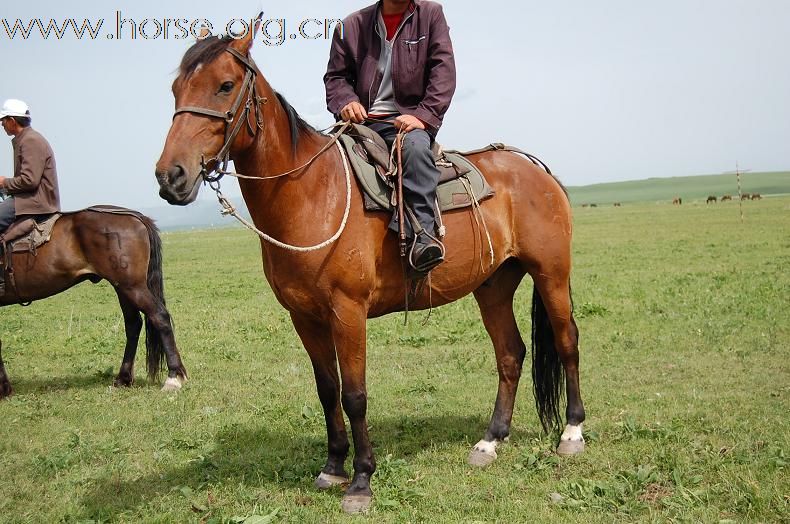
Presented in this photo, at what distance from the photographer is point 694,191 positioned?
138 metres

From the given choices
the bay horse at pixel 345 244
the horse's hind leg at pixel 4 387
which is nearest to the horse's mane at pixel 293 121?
the bay horse at pixel 345 244

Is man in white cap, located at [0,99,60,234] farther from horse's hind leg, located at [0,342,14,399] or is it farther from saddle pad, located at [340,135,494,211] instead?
saddle pad, located at [340,135,494,211]

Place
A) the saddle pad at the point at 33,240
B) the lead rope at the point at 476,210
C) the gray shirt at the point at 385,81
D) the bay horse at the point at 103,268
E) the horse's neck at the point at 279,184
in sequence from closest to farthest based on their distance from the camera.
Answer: the horse's neck at the point at 279,184, the gray shirt at the point at 385,81, the lead rope at the point at 476,210, the saddle pad at the point at 33,240, the bay horse at the point at 103,268

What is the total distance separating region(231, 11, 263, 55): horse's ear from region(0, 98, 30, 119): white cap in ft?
17.9

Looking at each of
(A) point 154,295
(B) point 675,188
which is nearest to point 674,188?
(B) point 675,188

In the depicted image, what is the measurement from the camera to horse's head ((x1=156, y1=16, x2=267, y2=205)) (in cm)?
426

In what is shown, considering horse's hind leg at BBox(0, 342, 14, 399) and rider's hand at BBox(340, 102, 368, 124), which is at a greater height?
rider's hand at BBox(340, 102, 368, 124)

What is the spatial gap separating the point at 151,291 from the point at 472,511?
6060 millimetres

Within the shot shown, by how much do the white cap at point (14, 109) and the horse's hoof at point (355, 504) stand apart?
669cm

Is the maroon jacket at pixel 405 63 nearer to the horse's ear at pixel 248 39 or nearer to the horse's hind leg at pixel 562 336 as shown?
the horse's ear at pixel 248 39

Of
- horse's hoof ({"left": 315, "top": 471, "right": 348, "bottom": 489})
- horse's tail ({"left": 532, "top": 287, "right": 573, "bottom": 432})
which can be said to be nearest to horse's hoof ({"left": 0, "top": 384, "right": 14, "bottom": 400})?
horse's hoof ({"left": 315, "top": 471, "right": 348, "bottom": 489})

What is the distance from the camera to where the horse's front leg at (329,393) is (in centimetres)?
558

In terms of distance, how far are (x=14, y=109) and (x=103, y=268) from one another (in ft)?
7.44

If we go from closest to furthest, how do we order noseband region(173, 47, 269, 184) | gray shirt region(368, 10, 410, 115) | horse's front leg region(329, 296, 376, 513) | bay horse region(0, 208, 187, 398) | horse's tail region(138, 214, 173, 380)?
noseband region(173, 47, 269, 184), horse's front leg region(329, 296, 376, 513), gray shirt region(368, 10, 410, 115), bay horse region(0, 208, 187, 398), horse's tail region(138, 214, 173, 380)
